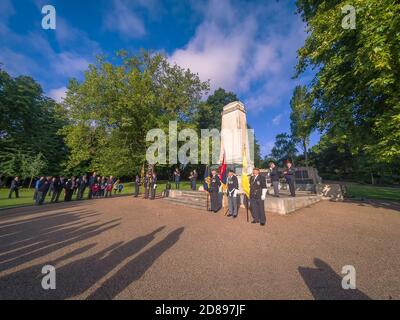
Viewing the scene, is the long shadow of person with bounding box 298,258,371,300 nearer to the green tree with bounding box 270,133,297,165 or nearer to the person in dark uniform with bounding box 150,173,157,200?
the person in dark uniform with bounding box 150,173,157,200

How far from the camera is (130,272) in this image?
12.2 ft

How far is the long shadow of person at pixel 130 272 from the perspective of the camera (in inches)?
120

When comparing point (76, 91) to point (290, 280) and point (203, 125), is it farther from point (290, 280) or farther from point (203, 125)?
point (290, 280)

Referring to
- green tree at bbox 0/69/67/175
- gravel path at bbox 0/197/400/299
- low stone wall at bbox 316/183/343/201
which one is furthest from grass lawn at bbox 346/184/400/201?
green tree at bbox 0/69/67/175

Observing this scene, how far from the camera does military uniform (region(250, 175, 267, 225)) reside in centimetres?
704

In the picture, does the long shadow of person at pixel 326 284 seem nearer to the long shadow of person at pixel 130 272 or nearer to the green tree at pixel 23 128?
the long shadow of person at pixel 130 272

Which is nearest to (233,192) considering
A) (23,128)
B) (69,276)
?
(69,276)

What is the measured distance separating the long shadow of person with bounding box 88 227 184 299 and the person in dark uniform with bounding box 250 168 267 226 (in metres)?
3.37

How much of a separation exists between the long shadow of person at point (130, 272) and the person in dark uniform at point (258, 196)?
3.37 m

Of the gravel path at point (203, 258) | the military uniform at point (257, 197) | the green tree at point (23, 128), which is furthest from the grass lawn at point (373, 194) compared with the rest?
the green tree at point (23, 128)

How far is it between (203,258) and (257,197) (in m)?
3.56
